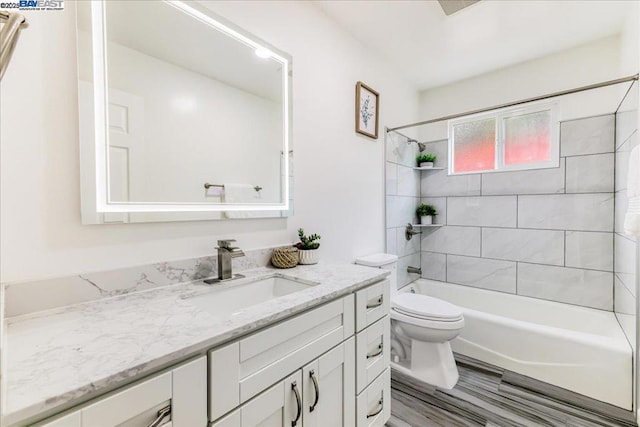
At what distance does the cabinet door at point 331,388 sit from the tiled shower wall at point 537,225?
2.12 m

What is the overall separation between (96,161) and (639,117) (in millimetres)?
2657

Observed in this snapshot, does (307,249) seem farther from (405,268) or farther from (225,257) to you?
(405,268)

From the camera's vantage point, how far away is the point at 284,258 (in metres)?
1.42

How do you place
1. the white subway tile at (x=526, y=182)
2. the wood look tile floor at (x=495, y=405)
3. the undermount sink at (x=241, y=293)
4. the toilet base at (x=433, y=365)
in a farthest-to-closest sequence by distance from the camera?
the white subway tile at (x=526, y=182), the toilet base at (x=433, y=365), the wood look tile floor at (x=495, y=405), the undermount sink at (x=241, y=293)

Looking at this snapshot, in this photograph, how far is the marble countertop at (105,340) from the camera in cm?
49

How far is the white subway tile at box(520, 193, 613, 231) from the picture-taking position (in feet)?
7.00

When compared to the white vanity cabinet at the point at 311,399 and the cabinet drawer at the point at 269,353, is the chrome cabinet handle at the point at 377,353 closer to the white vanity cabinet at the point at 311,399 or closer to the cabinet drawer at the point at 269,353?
the white vanity cabinet at the point at 311,399

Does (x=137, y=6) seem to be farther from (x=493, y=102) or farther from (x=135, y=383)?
(x=493, y=102)

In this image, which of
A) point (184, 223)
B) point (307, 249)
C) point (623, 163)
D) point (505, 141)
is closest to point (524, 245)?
point (623, 163)

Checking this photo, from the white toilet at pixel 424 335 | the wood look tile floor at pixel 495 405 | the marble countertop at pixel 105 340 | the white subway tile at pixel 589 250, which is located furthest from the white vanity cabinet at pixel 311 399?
the white subway tile at pixel 589 250

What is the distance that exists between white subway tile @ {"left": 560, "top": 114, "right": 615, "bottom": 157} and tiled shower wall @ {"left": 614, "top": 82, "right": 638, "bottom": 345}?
0.07 metres

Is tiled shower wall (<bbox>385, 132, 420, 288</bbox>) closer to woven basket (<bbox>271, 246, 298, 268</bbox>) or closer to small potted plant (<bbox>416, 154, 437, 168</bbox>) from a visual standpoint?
small potted plant (<bbox>416, 154, 437, 168</bbox>)

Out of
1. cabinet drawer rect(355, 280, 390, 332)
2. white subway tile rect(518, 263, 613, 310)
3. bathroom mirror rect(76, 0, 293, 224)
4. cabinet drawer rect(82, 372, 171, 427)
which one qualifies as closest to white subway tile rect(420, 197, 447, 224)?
white subway tile rect(518, 263, 613, 310)

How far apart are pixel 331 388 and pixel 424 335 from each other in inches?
41.0
